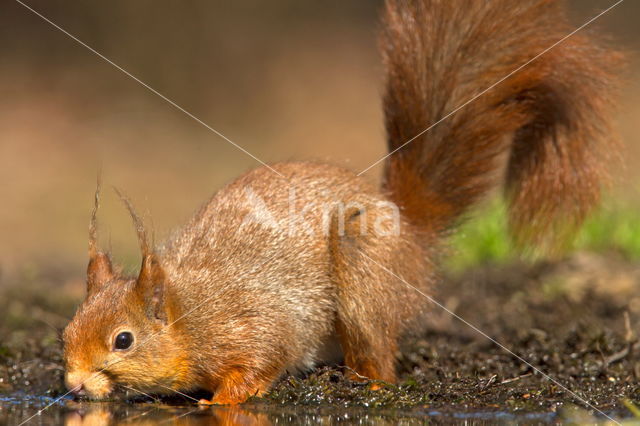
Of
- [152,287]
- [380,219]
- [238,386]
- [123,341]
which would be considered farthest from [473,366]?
[123,341]

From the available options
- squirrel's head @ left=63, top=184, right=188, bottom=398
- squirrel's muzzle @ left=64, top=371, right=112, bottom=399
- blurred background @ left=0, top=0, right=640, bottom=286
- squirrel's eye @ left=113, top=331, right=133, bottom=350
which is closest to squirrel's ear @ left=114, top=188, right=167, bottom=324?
squirrel's head @ left=63, top=184, right=188, bottom=398

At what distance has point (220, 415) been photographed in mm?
4168

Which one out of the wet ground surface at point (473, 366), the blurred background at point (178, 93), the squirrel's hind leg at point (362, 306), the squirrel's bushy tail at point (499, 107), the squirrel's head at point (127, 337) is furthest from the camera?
the blurred background at point (178, 93)

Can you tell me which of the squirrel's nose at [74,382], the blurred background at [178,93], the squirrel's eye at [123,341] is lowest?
the squirrel's nose at [74,382]

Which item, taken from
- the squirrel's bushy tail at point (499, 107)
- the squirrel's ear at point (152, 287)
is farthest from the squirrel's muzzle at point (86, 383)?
the squirrel's bushy tail at point (499, 107)

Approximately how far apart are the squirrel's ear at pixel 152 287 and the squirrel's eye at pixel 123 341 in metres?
0.16

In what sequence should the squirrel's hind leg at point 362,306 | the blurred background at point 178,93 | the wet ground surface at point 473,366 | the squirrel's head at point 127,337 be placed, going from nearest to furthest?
the wet ground surface at point 473,366 < the squirrel's head at point 127,337 < the squirrel's hind leg at point 362,306 < the blurred background at point 178,93

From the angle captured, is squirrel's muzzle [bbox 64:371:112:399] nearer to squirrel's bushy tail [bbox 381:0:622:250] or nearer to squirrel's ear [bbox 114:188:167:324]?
squirrel's ear [bbox 114:188:167:324]

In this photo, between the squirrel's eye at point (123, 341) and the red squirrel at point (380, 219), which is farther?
the red squirrel at point (380, 219)

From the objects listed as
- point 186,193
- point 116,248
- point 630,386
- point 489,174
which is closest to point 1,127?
point 186,193

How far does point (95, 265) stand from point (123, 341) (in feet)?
1.85

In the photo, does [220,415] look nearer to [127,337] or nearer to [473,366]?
[127,337]

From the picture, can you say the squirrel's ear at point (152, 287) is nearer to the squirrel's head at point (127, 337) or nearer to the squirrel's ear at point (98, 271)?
the squirrel's head at point (127, 337)

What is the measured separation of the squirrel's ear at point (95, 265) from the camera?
4.71 m
